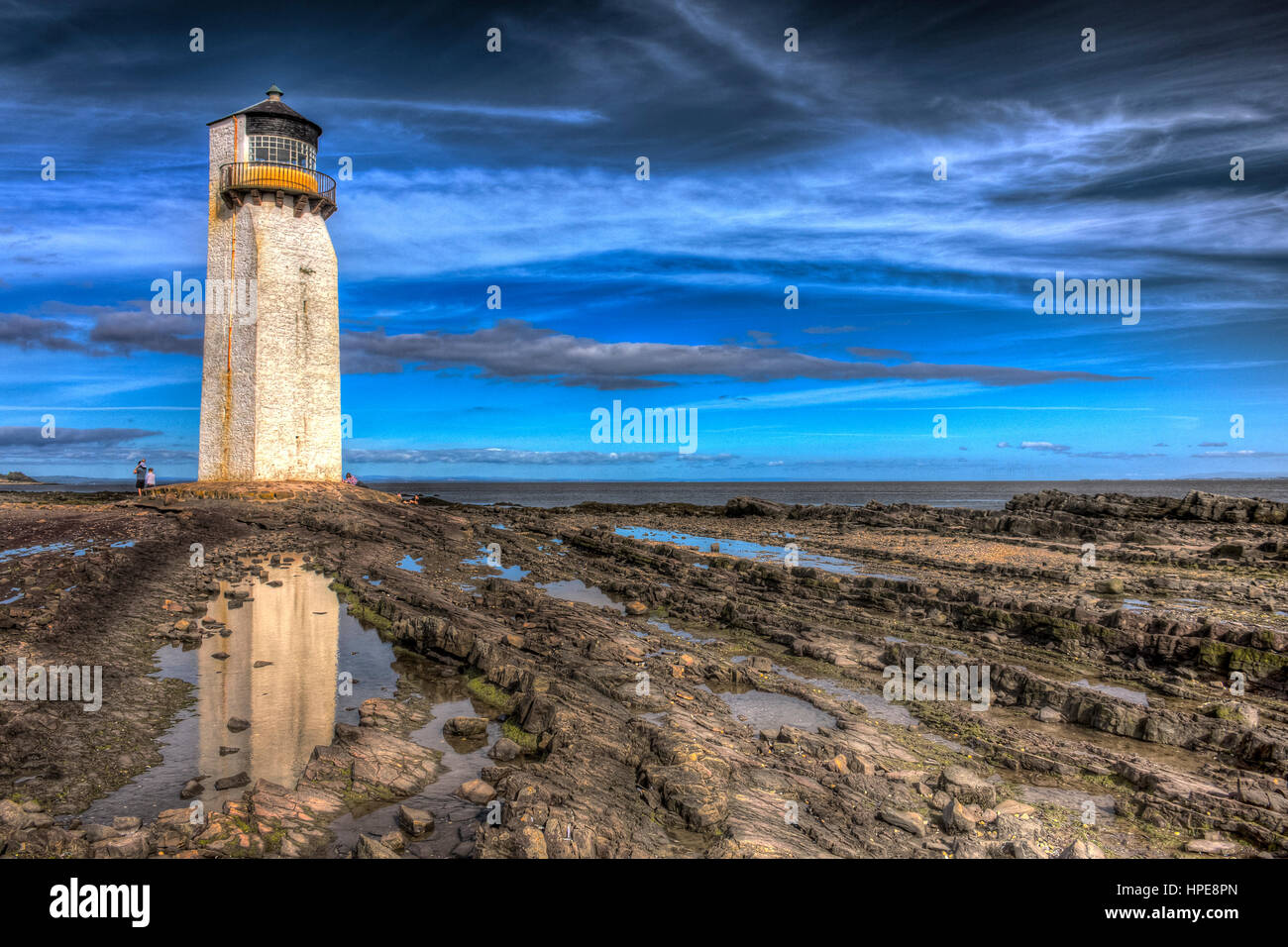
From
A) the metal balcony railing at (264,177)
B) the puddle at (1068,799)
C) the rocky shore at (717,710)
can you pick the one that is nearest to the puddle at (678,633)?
the rocky shore at (717,710)

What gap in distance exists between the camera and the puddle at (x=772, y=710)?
8324 millimetres

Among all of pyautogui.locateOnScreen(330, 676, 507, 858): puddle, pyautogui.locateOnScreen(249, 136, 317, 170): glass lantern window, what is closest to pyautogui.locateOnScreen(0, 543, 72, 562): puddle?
pyautogui.locateOnScreen(330, 676, 507, 858): puddle

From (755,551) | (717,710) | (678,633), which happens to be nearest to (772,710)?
(717,710)

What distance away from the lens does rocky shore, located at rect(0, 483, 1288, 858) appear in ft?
18.0

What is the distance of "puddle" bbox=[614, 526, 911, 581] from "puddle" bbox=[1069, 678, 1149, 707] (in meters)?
7.96

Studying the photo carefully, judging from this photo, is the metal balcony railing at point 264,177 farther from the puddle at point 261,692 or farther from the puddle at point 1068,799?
the puddle at point 1068,799

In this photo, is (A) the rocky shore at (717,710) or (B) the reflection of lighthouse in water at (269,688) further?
(B) the reflection of lighthouse in water at (269,688)

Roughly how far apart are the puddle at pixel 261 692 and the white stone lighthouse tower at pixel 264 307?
2071cm

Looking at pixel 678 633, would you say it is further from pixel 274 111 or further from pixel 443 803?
pixel 274 111

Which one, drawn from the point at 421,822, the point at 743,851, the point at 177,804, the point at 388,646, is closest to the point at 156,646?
the point at 388,646

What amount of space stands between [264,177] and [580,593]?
93.3 ft

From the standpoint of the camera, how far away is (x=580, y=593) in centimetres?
1711

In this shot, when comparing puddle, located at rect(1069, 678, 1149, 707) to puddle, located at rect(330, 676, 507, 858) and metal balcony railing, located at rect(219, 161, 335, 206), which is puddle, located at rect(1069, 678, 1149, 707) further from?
metal balcony railing, located at rect(219, 161, 335, 206)
